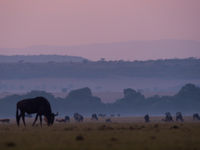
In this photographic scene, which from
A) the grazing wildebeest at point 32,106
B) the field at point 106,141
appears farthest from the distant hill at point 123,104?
the field at point 106,141

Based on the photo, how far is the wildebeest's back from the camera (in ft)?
146

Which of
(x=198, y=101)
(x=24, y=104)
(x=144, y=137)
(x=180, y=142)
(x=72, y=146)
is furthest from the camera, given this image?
(x=198, y=101)

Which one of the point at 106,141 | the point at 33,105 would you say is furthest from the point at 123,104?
the point at 106,141

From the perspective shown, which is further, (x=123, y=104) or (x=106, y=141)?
(x=123, y=104)

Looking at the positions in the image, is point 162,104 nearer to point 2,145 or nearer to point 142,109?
point 142,109

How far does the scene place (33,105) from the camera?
146 ft

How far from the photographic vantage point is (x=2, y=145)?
96.4 ft

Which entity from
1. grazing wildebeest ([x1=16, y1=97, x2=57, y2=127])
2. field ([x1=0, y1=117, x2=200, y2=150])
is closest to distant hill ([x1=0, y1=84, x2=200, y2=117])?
grazing wildebeest ([x1=16, y1=97, x2=57, y2=127])

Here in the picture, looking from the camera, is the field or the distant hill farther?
the distant hill

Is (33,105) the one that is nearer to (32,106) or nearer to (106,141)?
(32,106)

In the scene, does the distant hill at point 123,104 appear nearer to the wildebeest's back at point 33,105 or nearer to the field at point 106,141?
the wildebeest's back at point 33,105

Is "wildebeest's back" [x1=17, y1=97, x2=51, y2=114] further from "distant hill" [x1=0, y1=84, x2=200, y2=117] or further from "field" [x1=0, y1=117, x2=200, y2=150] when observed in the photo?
"distant hill" [x1=0, y1=84, x2=200, y2=117]

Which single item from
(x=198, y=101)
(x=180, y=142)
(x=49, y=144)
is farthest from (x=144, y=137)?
(x=198, y=101)

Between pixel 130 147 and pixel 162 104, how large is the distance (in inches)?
4820
